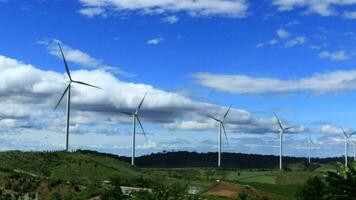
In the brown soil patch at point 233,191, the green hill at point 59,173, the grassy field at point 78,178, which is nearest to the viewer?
the green hill at point 59,173

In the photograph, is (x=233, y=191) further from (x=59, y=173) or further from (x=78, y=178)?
(x=59, y=173)

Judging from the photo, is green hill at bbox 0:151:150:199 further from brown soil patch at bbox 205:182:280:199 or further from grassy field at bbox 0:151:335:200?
brown soil patch at bbox 205:182:280:199

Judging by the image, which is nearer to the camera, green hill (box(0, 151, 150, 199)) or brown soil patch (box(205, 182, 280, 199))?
green hill (box(0, 151, 150, 199))

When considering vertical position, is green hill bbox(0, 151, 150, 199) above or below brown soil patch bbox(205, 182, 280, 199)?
above

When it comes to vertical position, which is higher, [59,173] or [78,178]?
[59,173]

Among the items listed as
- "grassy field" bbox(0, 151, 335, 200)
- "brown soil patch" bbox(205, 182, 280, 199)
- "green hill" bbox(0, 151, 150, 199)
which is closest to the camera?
"green hill" bbox(0, 151, 150, 199)

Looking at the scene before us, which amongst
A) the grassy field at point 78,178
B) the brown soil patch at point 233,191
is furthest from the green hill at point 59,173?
the brown soil patch at point 233,191

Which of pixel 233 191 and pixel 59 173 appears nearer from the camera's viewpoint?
pixel 59 173

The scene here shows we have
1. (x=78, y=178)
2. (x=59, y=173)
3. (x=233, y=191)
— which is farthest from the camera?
(x=233, y=191)

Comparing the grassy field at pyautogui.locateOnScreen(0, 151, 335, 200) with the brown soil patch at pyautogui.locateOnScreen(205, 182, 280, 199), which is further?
the brown soil patch at pyautogui.locateOnScreen(205, 182, 280, 199)

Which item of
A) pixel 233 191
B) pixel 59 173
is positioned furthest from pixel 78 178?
pixel 233 191

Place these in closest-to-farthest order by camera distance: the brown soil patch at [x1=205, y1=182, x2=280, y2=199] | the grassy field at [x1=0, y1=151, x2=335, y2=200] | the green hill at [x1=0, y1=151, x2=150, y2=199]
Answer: the green hill at [x1=0, y1=151, x2=150, y2=199] < the grassy field at [x1=0, y1=151, x2=335, y2=200] < the brown soil patch at [x1=205, y1=182, x2=280, y2=199]

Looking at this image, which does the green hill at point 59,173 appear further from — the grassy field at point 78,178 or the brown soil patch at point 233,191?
the brown soil patch at point 233,191

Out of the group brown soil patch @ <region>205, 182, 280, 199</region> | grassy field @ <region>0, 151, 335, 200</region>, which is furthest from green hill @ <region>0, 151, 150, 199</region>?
brown soil patch @ <region>205, 182, 280, 199</region>
